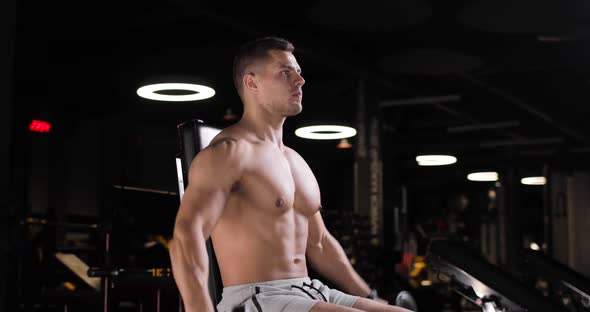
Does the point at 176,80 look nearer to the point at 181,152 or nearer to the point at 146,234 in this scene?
the point at 146,234

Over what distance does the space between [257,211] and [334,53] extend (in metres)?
5.28

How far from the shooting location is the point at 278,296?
1883 mm

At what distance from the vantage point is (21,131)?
566cm

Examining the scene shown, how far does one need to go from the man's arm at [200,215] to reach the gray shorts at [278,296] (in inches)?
7.1

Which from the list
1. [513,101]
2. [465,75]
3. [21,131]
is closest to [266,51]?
[21,131]

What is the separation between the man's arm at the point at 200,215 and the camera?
5.64 ft

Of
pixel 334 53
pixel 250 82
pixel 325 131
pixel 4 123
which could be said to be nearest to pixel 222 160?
pixel 250 82

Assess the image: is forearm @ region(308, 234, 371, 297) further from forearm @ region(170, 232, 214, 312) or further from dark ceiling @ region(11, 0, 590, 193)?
dark ceiling @ region(11, 0, 590, 193)

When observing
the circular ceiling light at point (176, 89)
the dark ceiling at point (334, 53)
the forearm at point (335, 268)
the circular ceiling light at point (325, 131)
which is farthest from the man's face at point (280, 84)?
the circular ceiling light at point (325, 131)

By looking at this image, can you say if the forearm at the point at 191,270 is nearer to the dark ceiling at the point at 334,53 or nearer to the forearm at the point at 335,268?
the forearm at the point at 335,268

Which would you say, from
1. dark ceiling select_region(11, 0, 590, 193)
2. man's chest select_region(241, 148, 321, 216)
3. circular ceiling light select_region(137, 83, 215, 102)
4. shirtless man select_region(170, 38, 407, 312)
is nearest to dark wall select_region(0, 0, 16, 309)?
shirtless man select_region(170, 38, 407, 312)

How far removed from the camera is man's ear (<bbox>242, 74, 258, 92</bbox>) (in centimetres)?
205

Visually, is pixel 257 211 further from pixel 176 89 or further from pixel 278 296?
pixel 176 89

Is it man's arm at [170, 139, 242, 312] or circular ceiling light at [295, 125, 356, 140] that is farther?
circular ceiling light at [295, 125, 356, 140]
